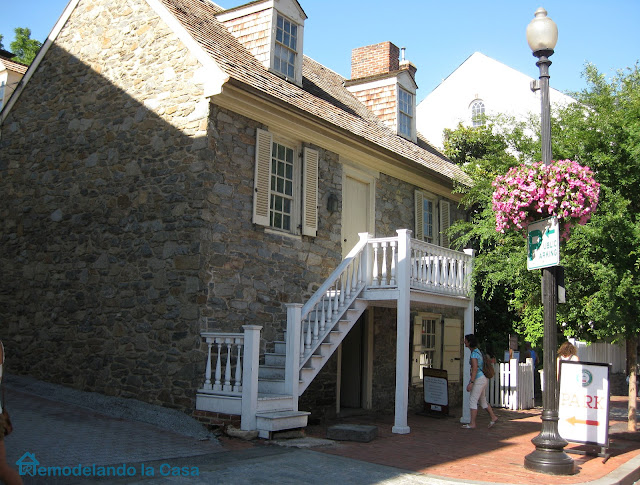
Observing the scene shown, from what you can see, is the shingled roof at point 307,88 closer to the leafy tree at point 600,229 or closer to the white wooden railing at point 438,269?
the white wooden railing at point 438,269

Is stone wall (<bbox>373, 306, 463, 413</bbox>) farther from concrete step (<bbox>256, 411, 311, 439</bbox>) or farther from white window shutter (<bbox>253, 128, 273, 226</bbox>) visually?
concrete step (<bbox>256, 411, 311, 439</bbox>)

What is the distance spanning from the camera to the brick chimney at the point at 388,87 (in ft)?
51.4

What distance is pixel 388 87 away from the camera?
1584 centimetres

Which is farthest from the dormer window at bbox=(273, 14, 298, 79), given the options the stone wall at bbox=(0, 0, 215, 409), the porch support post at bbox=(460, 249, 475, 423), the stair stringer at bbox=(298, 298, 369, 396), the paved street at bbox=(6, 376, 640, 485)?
the paved street at bbox=(6, 376, 640, 485)

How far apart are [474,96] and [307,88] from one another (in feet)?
50.4

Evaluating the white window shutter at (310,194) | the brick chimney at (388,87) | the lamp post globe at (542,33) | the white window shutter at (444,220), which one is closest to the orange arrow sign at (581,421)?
the lamp post globe at (542,33)

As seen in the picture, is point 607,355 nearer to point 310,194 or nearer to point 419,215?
point 419,215

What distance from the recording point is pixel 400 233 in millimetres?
10500

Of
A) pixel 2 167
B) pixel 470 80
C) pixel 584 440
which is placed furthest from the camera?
pixel 470 80

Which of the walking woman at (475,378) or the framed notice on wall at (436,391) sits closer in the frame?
the walking woman at (475,378)

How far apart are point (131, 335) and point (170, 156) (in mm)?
2791

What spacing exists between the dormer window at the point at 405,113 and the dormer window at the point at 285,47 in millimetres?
4127

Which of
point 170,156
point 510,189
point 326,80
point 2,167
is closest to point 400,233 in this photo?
point 510,189

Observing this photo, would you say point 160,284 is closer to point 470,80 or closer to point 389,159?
point 389,159
